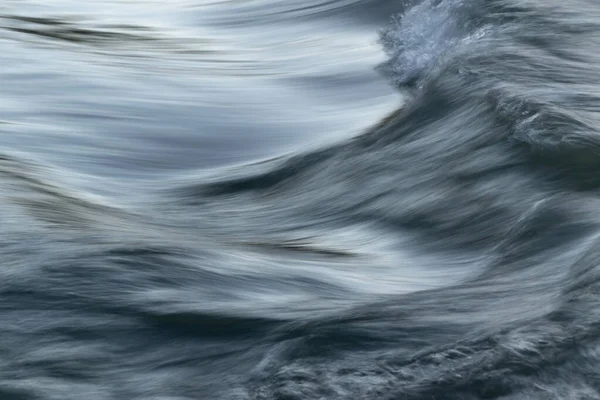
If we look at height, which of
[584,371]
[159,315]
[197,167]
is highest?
[197,167]

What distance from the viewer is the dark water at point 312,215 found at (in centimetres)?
310

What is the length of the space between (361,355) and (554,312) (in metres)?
0.50

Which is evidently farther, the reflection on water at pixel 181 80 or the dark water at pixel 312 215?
the reflection on water at pixel 181 80

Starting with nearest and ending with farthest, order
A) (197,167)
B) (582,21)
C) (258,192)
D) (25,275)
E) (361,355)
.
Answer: (361,355)
(25,275)
(258,192)
(197,167)
(582,21)

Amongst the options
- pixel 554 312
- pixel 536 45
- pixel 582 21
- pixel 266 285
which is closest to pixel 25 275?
pixel 266 285

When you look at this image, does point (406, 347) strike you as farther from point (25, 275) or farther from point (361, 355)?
point (25, 275)

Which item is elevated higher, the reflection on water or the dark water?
the reflection on water

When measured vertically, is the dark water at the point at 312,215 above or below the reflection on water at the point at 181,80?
below

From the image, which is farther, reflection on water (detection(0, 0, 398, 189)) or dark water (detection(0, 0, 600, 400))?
reflection on water (detection(0, 0, 398, 189))

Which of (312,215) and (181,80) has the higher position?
(181,80)

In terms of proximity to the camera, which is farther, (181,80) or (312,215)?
(181,80)

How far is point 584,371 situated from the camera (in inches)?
110

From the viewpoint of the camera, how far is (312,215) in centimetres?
514

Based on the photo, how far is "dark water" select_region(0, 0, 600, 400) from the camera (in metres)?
3.10
